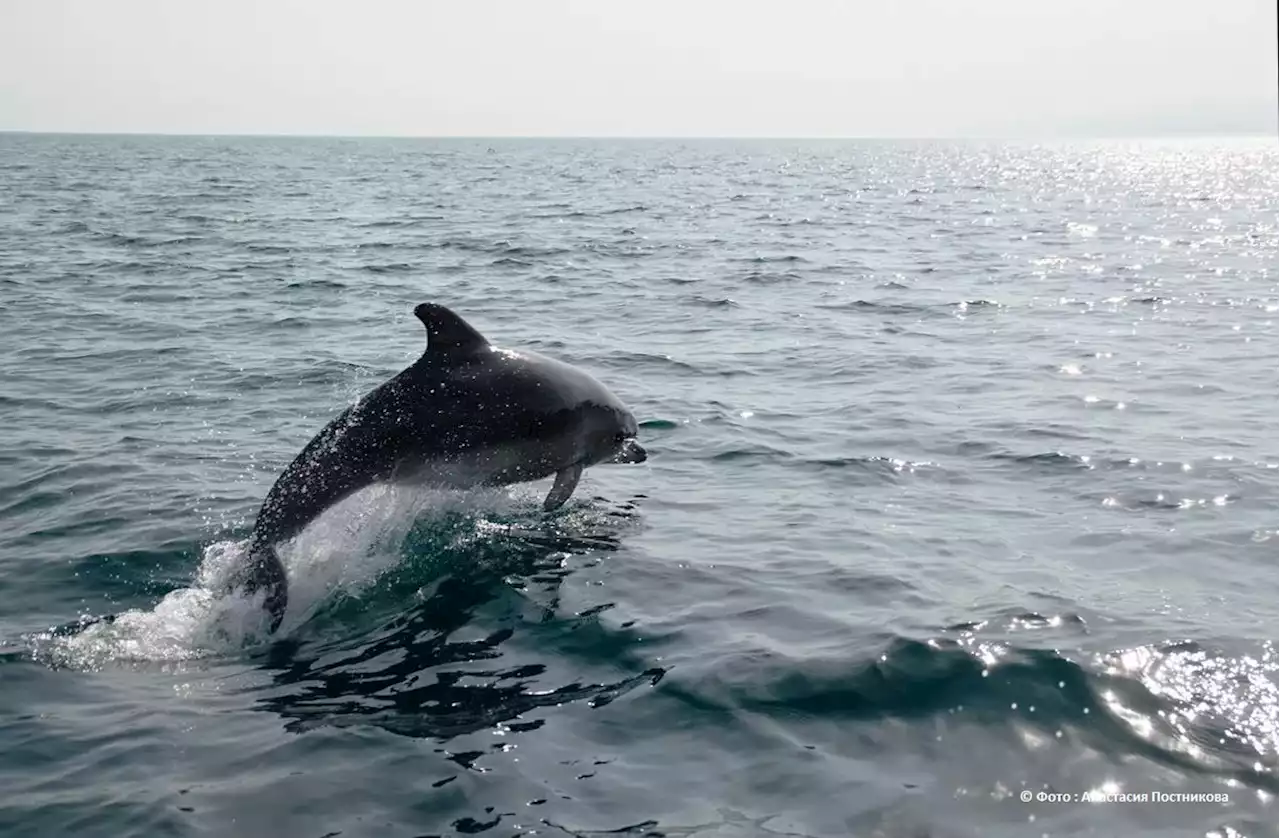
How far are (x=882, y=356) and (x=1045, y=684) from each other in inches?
494

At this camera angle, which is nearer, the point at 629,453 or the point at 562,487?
the point at 562,487


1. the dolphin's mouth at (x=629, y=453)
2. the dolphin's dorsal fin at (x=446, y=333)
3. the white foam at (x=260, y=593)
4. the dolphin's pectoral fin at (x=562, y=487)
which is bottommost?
the white foam at (x=260, y=593)

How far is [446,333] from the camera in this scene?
10609mm

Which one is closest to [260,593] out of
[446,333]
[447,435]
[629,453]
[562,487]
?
[447,435]

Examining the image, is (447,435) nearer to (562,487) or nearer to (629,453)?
(562,487)

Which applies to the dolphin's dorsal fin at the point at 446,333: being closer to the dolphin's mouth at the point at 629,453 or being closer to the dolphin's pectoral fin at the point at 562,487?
the dolphin's pectoral fin at the point at 562,487

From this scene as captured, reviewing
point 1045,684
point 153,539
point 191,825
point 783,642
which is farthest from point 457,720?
point 153,539

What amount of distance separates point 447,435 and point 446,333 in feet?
2.92

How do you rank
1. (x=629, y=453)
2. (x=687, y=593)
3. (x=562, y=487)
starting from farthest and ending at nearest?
(x=629, y=453)
(x=562, y=487)
(x=687, y=593)

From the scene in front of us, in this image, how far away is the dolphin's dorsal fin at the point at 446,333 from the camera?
34.0 feet

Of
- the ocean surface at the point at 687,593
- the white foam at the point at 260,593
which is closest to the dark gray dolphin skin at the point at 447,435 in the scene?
the white foam at the point at 260,593

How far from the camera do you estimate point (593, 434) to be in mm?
11773

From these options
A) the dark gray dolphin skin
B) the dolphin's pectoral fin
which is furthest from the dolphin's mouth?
the dolphin's pectoral fin

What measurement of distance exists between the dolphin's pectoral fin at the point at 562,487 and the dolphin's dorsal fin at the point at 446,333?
152 centimetres
